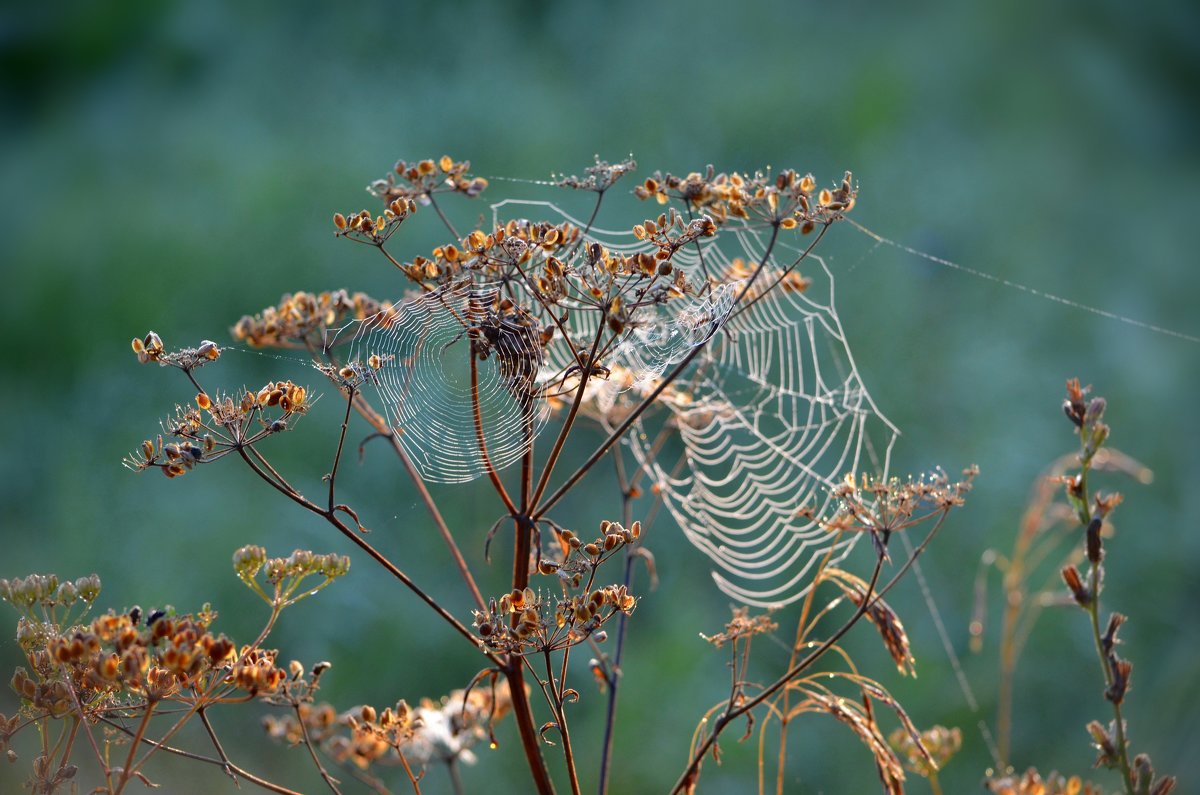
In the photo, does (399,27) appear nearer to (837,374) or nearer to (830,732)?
(837,374)

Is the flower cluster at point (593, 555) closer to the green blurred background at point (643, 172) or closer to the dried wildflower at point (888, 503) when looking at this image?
the dried wildflower at point (888, 503)

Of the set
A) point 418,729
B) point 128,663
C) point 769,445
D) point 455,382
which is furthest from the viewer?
point 769,445

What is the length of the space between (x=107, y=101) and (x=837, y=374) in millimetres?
1480

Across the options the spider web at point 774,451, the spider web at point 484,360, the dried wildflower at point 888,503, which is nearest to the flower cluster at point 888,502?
the dried wildflower at point 888,503

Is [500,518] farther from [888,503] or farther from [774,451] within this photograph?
[774,451]

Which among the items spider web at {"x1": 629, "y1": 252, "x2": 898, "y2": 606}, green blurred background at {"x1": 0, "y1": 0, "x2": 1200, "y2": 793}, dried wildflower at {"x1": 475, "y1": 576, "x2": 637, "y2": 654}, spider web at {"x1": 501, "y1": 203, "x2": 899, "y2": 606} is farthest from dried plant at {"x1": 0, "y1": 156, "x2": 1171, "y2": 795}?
green blurred background at {"x1": 0, "y1": 0, "x2": 1200, "y2": 793}

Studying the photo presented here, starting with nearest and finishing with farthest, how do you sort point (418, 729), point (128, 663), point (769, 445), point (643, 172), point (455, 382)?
point (128, 663), point (418, 729), point (455, 382), point (769, 445), point (643, 172)

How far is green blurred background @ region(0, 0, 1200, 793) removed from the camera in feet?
5.32

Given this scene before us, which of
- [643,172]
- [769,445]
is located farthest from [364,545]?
[643,172]

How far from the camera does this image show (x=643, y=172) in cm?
192

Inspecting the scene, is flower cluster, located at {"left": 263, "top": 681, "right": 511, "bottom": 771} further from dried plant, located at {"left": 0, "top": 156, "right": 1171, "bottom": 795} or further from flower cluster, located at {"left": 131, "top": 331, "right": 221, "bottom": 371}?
flower cluster, located at {"left": 131, "top": 331, "right": 221, "bottom": 371}

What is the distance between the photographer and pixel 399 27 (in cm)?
198

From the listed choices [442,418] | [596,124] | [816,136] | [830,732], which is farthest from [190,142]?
[830,732]

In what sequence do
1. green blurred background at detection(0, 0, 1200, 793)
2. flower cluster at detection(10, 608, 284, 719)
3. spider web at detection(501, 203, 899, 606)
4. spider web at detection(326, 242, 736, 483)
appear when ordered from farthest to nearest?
green blurred background at detection(0, 0, 1200, 793) < spider web at detection(501, 203, 899, 606) < spider web at detection(326, 242, 736, 483) < flower cluster at detection(10, 608, 284, 719)
